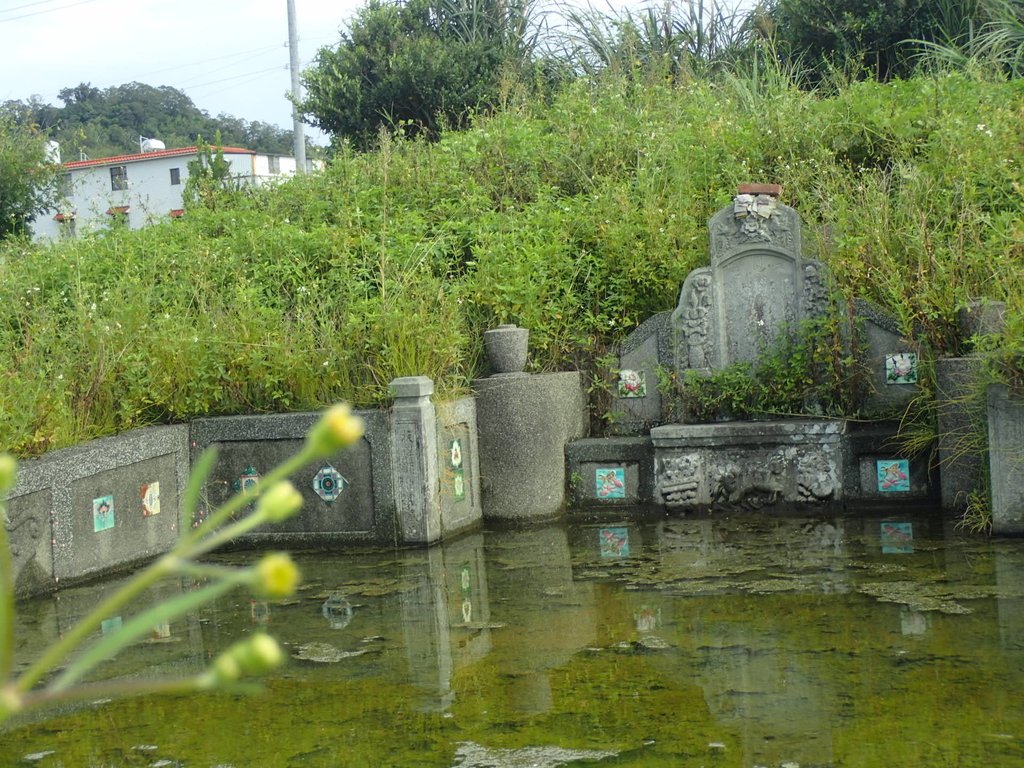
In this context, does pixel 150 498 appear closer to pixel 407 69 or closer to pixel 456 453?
pixel 456 453

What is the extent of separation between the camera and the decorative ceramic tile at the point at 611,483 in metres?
7.74

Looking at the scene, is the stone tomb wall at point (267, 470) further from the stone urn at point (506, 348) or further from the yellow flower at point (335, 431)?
the yellow flower at point (335, 431)

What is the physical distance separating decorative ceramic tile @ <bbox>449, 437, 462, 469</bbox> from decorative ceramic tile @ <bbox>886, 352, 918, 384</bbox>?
2.79 meters

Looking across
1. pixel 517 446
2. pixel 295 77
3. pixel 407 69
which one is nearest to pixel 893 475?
pixel 517 446

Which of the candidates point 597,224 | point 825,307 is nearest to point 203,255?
point 597,224

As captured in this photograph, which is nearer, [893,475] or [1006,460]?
[1006,460]

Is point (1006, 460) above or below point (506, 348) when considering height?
below

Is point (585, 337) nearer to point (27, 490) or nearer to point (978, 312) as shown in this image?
point (978, 312)

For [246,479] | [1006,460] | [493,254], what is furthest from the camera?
[493,254]

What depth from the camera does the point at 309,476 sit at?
7.18 m

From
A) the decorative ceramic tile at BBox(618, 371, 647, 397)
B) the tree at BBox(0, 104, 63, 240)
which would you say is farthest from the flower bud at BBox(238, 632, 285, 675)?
the tree at BBox(0, 104, 63, 240)

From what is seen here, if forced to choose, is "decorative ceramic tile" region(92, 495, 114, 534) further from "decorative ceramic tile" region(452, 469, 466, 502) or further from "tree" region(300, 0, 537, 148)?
"tree" region(300, 0, 537, 148)

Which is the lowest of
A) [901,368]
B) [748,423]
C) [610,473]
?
[610,473]

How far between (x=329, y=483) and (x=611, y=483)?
1.88 metres
